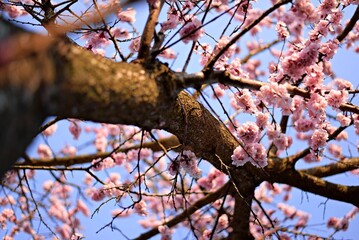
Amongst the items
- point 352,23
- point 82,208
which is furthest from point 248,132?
point 82,208

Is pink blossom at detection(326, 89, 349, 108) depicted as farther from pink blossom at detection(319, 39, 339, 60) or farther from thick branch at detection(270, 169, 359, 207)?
thick branch at detection(270, 169, 359, 207)

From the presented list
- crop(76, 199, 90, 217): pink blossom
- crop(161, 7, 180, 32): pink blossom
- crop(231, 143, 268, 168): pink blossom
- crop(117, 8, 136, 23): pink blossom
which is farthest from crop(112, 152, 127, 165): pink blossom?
crop(76, 199, 90, 217): pink blossom

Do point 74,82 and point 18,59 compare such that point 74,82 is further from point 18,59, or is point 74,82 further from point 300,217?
point 300,217

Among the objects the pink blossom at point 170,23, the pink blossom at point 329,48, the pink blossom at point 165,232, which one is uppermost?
the pink blossom at point 329,48

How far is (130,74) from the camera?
5.28ft

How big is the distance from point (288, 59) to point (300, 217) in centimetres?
543

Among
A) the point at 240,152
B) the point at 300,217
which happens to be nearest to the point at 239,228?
the point at 240,152

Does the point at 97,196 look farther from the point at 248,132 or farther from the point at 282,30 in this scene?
the point at 282,30

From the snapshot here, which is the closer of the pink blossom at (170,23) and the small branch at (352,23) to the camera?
the pink blossom at (170,23)

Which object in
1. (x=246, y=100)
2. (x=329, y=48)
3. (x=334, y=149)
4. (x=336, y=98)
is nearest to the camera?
(x=336, y=98)

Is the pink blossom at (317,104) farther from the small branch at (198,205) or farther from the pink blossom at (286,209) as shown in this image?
the pink blossom at (286,209)

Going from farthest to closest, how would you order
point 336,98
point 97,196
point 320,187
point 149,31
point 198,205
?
point 97,196
point 198,205
point 320,187
point 336,98
point 149,31

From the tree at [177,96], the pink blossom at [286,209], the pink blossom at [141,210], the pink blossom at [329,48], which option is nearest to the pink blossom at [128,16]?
the tree at [177,96]

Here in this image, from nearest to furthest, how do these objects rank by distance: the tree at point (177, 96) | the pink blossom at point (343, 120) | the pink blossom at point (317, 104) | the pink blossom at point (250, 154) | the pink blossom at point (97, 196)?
1. the tree at point (177, 96)
2. the pink blossom at point (317, 104)
3. the pink blossom at point (250, 154)
4. the pink blossom at point (343, 120)
5. the pink blossom at point (97, 196)
